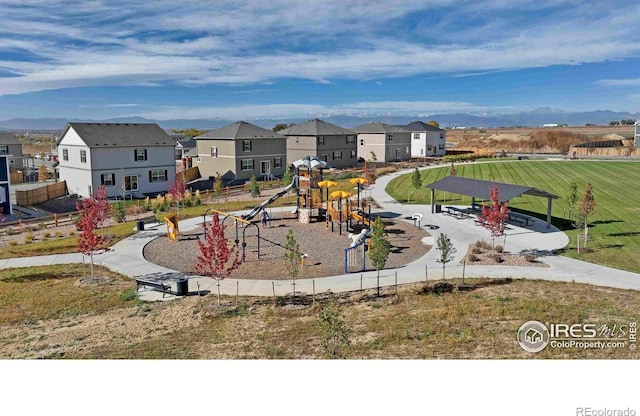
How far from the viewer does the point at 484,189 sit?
29047mm

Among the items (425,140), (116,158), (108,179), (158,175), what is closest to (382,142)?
(425,140)

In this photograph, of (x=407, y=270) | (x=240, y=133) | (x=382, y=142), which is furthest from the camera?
Result: (x=382, y=142)

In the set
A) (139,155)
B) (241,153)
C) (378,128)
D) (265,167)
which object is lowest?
(265,167)

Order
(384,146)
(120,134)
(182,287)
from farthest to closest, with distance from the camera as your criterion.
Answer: (384,146), (120,134), (182,287)

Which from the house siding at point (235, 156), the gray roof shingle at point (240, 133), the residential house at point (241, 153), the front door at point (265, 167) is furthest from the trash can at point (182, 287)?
the front door at point (265, 167)

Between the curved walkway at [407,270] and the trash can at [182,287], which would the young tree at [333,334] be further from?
the trash can at [182,287]

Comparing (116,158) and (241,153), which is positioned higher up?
(241,153)

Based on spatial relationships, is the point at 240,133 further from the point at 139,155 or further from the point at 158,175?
the point at 139,155

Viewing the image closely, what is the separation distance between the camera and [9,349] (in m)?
13.7

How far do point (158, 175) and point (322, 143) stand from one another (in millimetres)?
23478

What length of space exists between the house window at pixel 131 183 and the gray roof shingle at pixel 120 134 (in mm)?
2984

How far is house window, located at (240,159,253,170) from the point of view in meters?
53.2

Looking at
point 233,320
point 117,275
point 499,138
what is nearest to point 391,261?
point 233,320

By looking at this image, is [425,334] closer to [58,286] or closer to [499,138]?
[58,286]
